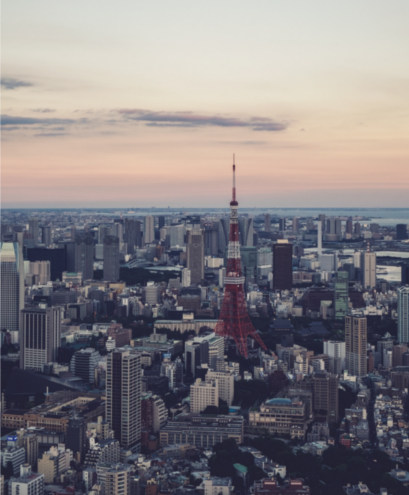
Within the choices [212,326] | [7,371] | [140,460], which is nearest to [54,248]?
[212,326]

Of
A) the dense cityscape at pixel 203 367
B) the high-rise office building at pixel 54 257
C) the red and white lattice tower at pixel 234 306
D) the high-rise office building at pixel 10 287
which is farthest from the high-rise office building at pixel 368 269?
the high-rise office building at pixel 10 287

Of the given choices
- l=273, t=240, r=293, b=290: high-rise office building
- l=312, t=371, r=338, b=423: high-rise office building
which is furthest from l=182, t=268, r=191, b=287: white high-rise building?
l=312, t=371, r=338, b=423: high-rise office building

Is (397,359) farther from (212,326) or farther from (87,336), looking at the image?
(87,336)

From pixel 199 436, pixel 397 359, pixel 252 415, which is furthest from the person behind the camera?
pixel 397 359

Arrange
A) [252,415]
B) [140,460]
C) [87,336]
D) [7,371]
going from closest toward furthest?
[140,460] → [252,415] → [7,371] → [87,336]

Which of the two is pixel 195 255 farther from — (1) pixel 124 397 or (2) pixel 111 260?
(1) pixel 124 397

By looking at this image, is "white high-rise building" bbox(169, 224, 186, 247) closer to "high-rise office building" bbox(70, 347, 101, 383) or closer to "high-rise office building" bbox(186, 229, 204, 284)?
"high-rise office building" bbox(186, 229, 204, 284)

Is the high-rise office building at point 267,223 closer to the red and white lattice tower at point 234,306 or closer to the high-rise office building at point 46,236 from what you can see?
the high-rise office building at point 46,236
